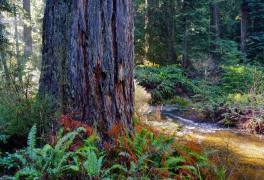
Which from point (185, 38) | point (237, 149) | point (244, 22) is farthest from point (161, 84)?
point (244, 22)

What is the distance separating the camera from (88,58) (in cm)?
234

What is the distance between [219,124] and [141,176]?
5.77 m

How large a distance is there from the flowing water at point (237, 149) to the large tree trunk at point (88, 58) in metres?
1.67

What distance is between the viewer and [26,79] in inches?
101

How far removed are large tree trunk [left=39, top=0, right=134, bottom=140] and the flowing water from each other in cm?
167

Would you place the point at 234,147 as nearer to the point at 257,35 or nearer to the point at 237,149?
the point at 237,149

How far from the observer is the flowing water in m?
3.04

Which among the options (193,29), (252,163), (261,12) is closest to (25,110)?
(252,163)

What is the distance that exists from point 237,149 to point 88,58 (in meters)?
4.02

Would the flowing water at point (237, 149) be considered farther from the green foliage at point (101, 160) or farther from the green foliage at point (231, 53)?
the green foliage at point (231, 53)

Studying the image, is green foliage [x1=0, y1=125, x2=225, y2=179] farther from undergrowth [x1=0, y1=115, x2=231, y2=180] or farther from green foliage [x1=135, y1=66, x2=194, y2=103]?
green foliage [x1=135, y1=66, x2=194, y2=103]

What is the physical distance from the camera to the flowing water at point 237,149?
9.98 ft

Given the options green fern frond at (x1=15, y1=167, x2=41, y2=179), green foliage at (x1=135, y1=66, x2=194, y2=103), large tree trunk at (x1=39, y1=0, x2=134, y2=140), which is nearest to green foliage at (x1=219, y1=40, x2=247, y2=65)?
green foliage at (x1=135, y1=66, x2=194, y2=103)

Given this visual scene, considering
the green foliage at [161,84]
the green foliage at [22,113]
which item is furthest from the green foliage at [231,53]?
the green foliage at [22,113]
